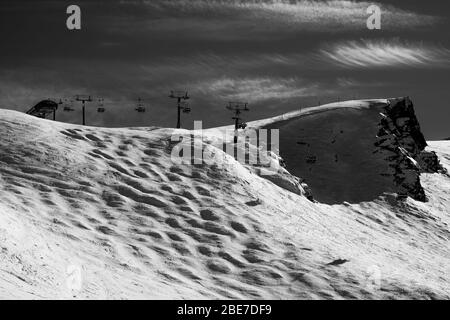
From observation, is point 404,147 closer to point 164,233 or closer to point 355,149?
point 355,149

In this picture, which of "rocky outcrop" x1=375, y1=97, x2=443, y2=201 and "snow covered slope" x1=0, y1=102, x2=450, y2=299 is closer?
"snow covered slope" x1=0, y1=102, x2=450, y2=299

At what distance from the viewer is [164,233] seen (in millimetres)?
35562

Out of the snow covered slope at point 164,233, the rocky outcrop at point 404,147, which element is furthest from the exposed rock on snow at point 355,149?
the snow covered slope at point 164,233

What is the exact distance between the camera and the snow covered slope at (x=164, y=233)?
29.8 metres

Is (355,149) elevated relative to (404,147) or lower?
elevated

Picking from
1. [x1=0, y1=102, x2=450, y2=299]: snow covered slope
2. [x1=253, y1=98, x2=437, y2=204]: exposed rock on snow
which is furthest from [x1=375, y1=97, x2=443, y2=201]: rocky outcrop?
[x1=0, y1=102, x2=450, y2=299]: snow covered slope

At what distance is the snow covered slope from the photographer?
29.8 m

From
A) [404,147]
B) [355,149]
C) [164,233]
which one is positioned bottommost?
[164,233]

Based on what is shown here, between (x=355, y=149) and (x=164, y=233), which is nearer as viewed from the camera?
(x=164, y=233)

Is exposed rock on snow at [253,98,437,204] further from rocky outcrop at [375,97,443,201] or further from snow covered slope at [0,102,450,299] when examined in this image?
snow covered slope at [0,102,450,299]

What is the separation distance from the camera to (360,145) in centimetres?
6275

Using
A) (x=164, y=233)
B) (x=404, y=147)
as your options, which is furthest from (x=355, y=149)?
(x=164, y=233)

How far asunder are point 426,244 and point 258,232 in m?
17.0

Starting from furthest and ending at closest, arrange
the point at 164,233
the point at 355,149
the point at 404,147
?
the point at 404,147 → the point at 355,149 → the point at 164,233
